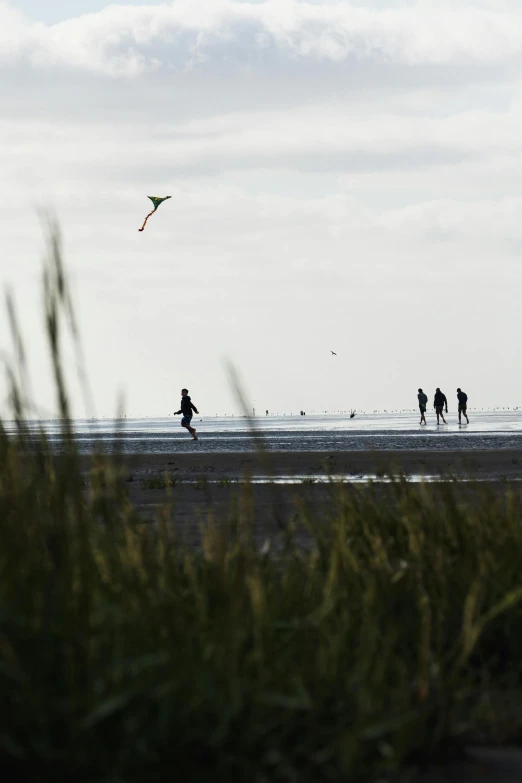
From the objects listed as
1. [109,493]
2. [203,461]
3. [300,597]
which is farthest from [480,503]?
[203,461]

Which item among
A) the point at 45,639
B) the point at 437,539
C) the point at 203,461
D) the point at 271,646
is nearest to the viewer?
the point at 45,639

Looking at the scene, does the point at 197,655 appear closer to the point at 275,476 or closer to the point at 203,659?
the point at 203,659

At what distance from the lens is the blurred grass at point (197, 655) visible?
2.87 m

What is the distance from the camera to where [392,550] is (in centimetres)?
511

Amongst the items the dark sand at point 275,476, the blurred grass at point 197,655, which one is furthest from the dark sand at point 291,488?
the blurred grass at point 197,655

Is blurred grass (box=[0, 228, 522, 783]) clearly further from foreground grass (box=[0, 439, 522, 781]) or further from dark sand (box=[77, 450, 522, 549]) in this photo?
dark sand (box=[77, 450, 522, 549])

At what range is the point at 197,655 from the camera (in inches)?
127

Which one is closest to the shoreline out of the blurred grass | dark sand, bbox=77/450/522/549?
dark sand, bbox=77/450/522/549

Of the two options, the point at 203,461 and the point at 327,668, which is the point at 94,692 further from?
the point at 203,461

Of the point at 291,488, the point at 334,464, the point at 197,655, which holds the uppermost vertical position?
the point at 334,464

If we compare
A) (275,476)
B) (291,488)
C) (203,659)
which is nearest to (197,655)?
(203,659)

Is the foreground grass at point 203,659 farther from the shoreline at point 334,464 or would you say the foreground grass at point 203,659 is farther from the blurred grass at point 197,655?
the shoreline at point 334,464

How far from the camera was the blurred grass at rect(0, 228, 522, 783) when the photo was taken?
2.87 metres

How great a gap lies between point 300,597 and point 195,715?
1.11 m
